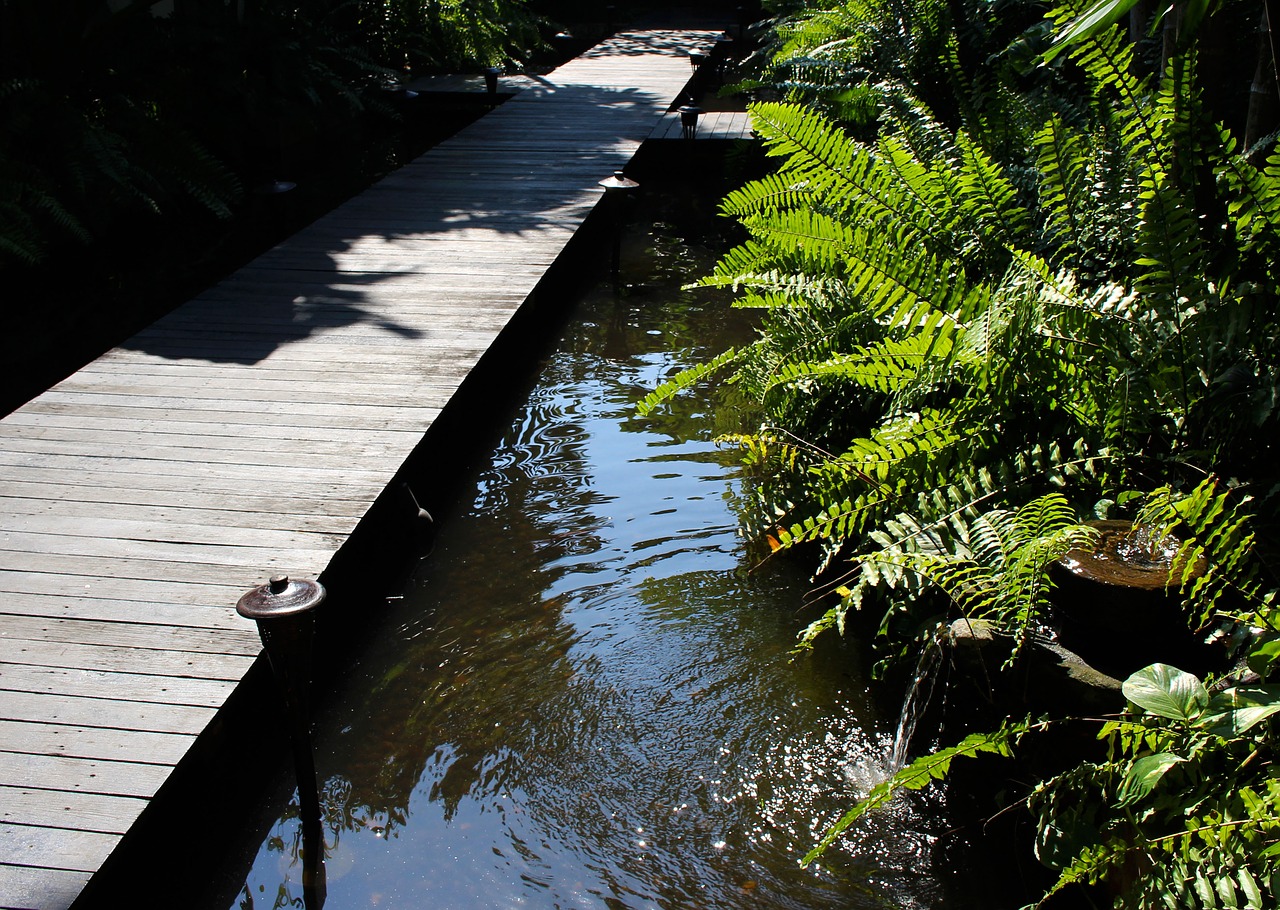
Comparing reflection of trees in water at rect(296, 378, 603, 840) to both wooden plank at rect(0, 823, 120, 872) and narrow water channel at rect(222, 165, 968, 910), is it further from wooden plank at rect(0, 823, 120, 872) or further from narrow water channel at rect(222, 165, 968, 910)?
wooden plank at rect(0, 823, 120, 872)

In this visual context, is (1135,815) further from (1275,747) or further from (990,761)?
(990,761)

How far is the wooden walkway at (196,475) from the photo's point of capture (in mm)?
2641

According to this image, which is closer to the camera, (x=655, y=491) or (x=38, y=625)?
(x=38, y=625)

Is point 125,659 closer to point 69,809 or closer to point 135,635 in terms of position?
point 135,635

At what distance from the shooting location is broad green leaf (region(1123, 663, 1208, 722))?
72.2 inches

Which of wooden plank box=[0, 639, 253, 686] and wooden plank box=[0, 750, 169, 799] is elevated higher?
wooden plank box=[0, 639, 253, 686]

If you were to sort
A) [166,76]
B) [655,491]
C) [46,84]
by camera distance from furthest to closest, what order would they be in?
[166,76], [46,84], [655,491]

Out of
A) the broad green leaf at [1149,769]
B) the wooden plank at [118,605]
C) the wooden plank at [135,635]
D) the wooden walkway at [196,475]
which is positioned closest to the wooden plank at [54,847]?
the wooden walkway at [196,475]

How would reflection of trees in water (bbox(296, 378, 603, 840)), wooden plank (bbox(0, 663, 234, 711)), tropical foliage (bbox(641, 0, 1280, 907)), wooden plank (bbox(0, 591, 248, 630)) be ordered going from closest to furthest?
1. tropical foliage (bbox(641, 0, 1280, 907))
2. wooden plank (bbox(0, 663, 234, 711))
3. reflection of trees in water (bbox(296, 378, 603, 840))
4. wooden plank (bbox(0, 591, 248, 630))

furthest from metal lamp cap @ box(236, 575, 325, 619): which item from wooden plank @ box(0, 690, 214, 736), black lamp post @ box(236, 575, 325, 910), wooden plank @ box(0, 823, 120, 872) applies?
wooden plank @ box(0, 823, 120, 872)

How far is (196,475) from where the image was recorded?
3916 mm

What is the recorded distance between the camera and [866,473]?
10.1 feet

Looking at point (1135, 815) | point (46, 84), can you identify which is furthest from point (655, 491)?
point (46, 84)

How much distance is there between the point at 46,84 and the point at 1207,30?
21.2ft
